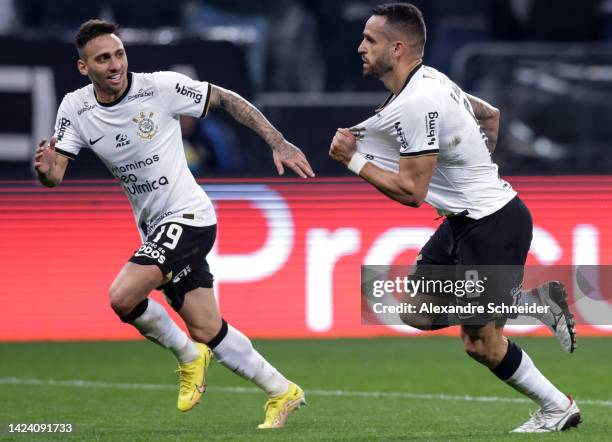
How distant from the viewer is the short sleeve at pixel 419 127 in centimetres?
770

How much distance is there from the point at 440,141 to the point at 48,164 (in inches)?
92.8

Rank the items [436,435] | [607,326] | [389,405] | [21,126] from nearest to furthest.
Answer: [436,435] < [389,405] < [607,326] < [21,126]

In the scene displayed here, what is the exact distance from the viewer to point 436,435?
8094mm

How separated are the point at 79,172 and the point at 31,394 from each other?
3.73 m

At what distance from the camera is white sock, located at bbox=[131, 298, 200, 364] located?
8.63 m

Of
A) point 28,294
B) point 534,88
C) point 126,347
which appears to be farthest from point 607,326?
point 28,294

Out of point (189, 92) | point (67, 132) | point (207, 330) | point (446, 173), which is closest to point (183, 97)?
point (189, 92)

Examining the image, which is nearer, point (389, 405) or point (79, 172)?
point (389, 405)

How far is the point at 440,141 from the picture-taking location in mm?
7965

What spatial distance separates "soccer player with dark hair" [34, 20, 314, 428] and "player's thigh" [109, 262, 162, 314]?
18 cm

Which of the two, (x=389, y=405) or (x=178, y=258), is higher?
(x=178, y=258)

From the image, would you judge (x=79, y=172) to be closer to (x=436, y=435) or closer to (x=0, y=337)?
(x=0, y=337)

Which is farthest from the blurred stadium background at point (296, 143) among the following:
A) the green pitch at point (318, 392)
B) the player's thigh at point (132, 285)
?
the player's thigh at point (132, 285)

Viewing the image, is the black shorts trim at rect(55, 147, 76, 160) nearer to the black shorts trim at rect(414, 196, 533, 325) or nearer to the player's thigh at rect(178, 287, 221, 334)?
the player's thigh at rect(178, 287, 221, 334)
